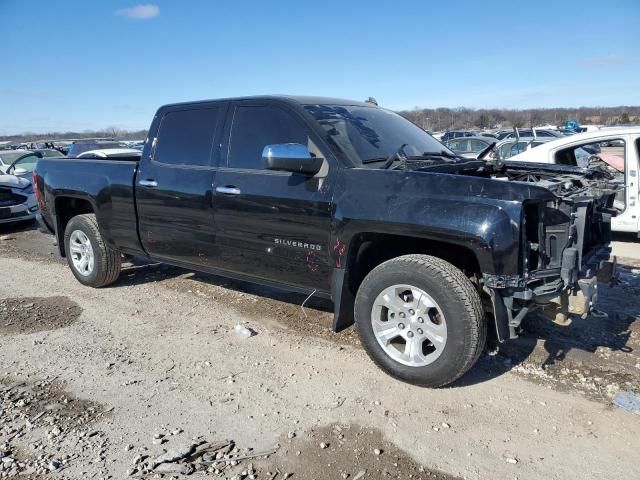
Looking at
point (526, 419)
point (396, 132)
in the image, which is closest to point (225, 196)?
point (396, 132)

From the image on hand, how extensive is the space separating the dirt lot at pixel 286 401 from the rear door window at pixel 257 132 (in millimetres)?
1518

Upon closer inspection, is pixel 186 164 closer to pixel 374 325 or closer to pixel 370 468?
→ pixel 374 325

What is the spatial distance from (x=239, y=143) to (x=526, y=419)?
9.66ft

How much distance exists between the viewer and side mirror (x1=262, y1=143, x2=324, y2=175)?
3.63 metres

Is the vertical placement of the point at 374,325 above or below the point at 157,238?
below

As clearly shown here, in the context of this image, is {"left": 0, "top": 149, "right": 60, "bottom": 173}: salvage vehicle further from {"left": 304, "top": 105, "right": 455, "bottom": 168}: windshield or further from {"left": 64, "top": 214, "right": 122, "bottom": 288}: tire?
{"left": 304, "top": 105, "right": 455, "bottom": 168}: windshield

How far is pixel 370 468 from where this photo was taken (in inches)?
106

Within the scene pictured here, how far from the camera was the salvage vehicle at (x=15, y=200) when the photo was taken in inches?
388

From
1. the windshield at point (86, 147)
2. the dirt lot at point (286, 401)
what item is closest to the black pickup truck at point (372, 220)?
the dirt lot at point (286, 401)

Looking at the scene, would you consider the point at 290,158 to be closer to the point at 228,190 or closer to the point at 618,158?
the point at 228,190

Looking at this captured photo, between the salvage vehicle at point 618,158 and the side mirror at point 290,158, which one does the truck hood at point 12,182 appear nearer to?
the side mirror at point 290,158

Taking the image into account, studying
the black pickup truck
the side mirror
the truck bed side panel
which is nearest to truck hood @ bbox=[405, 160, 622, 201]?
the black pickup truck

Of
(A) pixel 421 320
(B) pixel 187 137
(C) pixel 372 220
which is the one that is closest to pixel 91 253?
(B) pixel 187 137

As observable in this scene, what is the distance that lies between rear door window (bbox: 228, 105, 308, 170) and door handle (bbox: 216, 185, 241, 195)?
0.19 m
